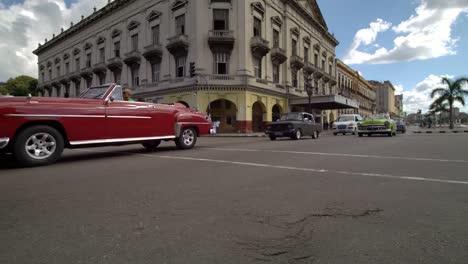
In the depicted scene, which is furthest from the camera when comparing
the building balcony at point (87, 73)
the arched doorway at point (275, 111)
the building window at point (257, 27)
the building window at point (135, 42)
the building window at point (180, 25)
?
the building balcony at point (87, 73)

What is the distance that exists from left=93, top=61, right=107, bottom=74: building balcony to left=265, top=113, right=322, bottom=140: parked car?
1198 inches

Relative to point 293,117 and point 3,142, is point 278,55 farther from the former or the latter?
point 3,142

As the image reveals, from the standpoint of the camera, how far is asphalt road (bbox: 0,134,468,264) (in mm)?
2436

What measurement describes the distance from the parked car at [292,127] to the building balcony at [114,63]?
2660 cm

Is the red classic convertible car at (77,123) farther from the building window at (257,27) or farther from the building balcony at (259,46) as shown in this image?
the building window at (257,27)

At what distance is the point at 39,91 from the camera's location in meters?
60.2

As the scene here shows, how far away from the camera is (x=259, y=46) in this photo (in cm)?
3022

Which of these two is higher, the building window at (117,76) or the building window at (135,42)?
the building window at (135,42)

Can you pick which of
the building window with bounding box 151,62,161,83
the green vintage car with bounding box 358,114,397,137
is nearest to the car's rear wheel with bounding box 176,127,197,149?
the green vintage car with bounding box 358,114,397,137

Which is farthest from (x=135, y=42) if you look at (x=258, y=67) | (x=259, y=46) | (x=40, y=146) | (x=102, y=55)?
(x=40, y=146)

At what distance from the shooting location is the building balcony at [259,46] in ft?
98.7

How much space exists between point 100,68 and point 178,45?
16817 millimetres

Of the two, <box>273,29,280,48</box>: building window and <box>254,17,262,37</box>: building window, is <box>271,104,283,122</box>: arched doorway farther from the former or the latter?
<box>254,17,262,37</box>: building window

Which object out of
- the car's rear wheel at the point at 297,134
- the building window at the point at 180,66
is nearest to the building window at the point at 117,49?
the building window at the point at 180,66
